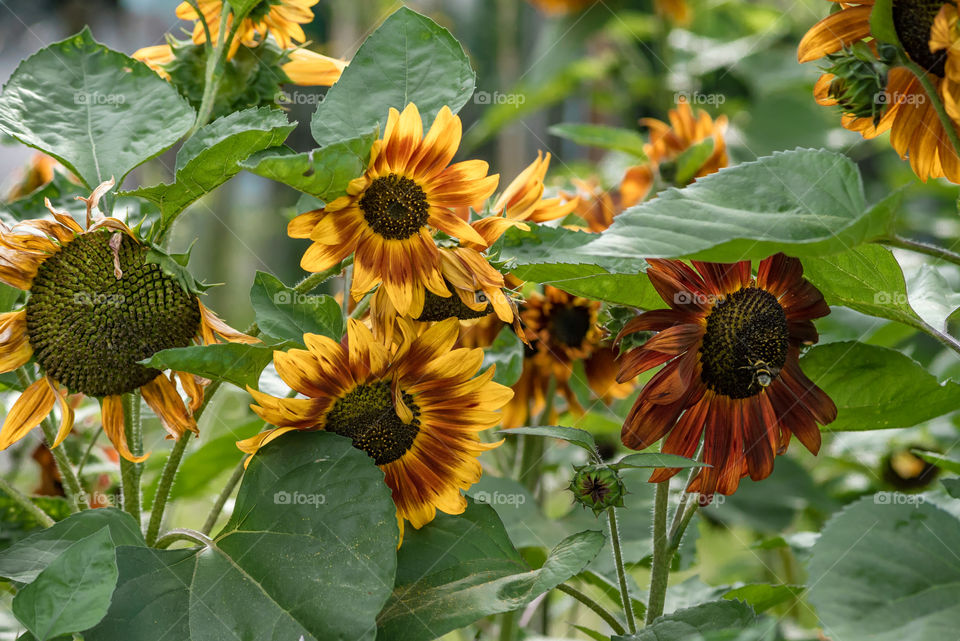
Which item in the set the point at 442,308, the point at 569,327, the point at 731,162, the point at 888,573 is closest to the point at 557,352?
the point at 569,327

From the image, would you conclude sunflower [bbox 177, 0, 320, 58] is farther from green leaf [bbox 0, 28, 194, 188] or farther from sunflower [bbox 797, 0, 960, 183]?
sunflower [bbox 797, 0, 960, 183]

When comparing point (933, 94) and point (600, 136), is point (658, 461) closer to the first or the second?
point (933, 94)

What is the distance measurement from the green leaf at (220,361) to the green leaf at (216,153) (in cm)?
7

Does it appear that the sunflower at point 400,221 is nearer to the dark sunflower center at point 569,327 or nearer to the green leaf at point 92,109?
the green leaf at point 92,109

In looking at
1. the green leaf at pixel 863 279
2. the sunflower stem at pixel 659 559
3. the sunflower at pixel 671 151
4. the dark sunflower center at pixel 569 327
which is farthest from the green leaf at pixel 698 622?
the sunflower at pixel 671 151

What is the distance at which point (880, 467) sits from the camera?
86 cm

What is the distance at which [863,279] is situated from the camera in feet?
1.43

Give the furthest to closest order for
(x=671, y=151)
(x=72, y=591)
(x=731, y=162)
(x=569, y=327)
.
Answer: (x=731, y=162) → (x=671, y=151) → (x=569, y=327) → (x=72, y=591)

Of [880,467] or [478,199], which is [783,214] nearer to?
[478,199]

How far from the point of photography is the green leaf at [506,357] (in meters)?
0.53

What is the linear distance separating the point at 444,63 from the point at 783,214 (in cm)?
19

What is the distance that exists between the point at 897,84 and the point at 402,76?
239mm

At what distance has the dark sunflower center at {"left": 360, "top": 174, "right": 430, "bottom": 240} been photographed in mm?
421

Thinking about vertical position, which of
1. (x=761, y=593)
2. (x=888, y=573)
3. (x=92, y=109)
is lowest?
(x=761, y=593)
